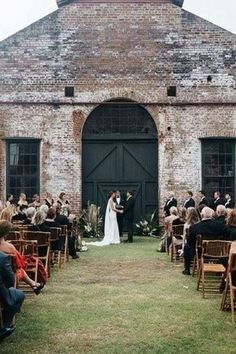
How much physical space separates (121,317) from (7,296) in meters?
2.13

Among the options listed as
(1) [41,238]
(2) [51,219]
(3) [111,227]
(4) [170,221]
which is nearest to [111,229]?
(3) [111,227]

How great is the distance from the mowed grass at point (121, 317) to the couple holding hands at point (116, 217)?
6.89 meters

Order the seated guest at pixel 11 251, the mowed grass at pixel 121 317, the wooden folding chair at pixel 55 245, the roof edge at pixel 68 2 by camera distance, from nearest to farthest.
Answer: the mowed grass at pixel 121 317, the seated guest at pixel 11 251, the wooden folding chair at pixel 55 245, the roof edge at pixel 68 2

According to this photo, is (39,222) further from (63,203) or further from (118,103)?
(118,103)

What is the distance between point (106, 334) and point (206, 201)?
46.5 feet

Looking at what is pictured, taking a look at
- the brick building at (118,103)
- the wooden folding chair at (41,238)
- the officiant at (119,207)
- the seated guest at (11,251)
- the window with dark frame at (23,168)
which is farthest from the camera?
the window with dark frame at (23,168)

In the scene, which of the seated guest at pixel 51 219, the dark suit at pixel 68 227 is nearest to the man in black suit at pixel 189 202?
the dark suit at pixel 68 227

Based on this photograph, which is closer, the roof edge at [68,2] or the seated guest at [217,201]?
the seated guest at [217,201]

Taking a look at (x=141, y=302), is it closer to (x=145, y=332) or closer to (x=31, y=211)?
(x=145, y=332)

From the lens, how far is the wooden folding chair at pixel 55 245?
13453 mm

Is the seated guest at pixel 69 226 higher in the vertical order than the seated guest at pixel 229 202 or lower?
lower

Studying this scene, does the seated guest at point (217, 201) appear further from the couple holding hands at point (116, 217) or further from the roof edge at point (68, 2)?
the roof edge at point (68, 2)

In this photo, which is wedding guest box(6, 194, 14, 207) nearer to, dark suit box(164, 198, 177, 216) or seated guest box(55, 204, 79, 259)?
seated guest box(55, 204, 79, 259)

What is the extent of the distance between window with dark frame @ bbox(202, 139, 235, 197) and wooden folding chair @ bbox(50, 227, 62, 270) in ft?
30.7
